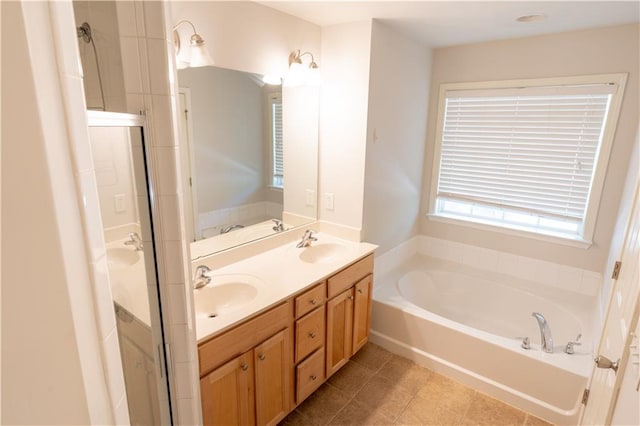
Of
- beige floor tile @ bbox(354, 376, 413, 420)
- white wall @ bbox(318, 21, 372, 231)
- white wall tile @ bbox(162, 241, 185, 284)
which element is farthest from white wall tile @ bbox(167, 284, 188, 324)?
white wall @ bbox(318, 21, 372, 231)

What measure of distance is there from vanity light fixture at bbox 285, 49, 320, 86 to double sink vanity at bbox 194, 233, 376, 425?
1.12 metres

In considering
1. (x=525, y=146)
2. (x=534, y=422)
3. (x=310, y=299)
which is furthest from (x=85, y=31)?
(x=525, y=146)

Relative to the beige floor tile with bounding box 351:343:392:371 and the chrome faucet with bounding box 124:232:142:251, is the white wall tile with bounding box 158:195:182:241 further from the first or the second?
the beige floor tile with bounding box 351:343:392:371

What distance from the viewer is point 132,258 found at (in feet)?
3.11

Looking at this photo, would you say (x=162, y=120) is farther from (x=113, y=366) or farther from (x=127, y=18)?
(x=113, y=366)

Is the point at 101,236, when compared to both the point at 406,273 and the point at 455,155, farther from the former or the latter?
the point at 455,155

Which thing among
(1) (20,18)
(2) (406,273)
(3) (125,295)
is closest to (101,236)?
(1) (20,18)

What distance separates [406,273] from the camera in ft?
9.95

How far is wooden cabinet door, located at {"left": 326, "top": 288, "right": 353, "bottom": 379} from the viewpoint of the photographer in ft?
6.79

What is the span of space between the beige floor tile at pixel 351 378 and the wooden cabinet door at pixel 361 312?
0.14 meters

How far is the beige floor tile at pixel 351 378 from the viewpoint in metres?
2.22

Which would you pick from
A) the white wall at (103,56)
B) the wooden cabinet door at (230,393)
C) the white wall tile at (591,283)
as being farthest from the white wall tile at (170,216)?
the white wall tile at (591,283)

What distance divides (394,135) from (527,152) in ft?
3.64

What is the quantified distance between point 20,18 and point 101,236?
30cm
